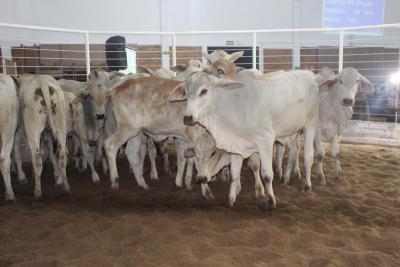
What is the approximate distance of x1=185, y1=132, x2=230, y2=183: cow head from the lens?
185 inches

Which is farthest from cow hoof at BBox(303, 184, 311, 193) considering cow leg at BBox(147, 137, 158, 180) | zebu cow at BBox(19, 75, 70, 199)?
zebu cow at BBox(19, 75, 70, 199)

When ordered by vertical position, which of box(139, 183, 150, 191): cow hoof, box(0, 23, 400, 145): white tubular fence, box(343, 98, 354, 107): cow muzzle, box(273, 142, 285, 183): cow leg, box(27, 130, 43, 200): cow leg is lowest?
box(139, 183, 150, 191): cow hoof

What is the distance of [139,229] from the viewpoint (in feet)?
12.7

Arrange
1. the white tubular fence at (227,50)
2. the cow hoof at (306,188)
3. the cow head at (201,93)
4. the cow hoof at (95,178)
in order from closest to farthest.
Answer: the cow head at (201,93), the cow hoof at (306,188), the cow hoof at (95,178), the white tubular fence at (227,50)

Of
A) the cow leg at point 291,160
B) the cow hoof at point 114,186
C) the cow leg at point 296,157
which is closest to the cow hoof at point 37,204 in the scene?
the cow hoof at point 114,186

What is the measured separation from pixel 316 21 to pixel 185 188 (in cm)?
1215

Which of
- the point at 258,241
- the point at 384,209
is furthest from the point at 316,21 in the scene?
the point at 258,241

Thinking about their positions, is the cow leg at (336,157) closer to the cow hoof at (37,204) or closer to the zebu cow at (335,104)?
the zebu cow at (335,104)

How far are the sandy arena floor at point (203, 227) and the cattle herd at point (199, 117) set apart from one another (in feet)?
0.93

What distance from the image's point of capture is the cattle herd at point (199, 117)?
438 centimetres

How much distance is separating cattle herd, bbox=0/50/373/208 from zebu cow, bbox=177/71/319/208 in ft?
0.03

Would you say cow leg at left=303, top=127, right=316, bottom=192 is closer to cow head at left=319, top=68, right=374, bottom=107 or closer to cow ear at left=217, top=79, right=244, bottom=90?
cow head at left=319, top=68, right=374, bottom=107

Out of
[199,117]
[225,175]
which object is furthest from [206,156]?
[225,175]

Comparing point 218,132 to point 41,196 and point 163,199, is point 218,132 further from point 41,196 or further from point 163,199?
point 41,196
